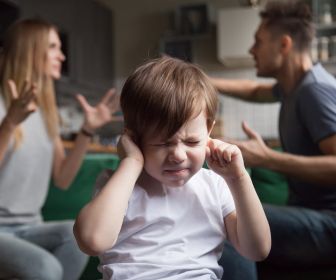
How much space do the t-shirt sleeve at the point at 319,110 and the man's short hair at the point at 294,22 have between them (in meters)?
0.35

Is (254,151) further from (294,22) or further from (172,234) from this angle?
(294,22)

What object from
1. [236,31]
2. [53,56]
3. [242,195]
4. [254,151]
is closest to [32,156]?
[53,56]

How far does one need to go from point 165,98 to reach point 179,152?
0.33 ft

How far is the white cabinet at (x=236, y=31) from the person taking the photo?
14.7 ft

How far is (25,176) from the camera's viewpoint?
1.59 meters

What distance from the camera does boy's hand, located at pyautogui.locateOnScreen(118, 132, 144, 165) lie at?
876mm

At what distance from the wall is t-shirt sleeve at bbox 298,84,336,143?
126 inches

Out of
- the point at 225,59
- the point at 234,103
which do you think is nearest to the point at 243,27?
the point at 225,59

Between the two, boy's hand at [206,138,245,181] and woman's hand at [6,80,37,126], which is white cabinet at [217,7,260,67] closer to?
woman's hand at [6,80,37,126]

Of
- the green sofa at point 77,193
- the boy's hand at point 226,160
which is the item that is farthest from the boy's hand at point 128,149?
the green sofa at point 77,193

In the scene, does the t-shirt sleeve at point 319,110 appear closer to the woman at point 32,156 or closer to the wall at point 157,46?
the woman at point 32,156

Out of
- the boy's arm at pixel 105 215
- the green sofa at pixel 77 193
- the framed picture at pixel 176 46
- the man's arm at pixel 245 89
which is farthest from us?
the framed picture at pixel 176 46

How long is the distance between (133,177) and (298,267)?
762 millimetres

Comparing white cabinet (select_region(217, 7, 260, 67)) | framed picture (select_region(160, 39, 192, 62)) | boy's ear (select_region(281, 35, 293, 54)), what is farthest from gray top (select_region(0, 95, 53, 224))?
framed picture (select_region(160, 39, 192, 62))
